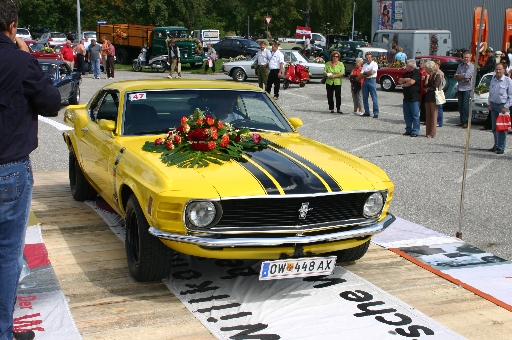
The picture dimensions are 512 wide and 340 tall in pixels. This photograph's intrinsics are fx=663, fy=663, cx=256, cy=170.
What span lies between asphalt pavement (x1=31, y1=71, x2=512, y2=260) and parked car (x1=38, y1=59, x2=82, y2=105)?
1.33m

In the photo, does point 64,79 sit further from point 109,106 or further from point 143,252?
point 143,252

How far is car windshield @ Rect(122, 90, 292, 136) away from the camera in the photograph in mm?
6012

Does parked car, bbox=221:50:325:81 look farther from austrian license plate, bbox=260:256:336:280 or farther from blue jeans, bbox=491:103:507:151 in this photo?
austrian license plate, bbox=260:256:336:280

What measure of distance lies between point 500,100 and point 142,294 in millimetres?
9475

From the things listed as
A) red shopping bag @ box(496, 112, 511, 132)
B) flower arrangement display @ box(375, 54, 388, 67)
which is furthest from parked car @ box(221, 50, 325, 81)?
red shopping bag @ box(496, 112, 511, 132)

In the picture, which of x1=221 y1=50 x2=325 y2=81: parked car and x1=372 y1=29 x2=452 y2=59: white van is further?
x1=372 y1=29 x2=452 y2=59: white van

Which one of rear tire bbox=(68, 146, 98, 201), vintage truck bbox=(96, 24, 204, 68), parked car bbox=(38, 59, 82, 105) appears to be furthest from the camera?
vintage truck bbox=(96, 24, 204, 68)

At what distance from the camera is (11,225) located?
361cm

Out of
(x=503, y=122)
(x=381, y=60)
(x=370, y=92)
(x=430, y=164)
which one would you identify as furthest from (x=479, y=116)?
(x=381, y=60)

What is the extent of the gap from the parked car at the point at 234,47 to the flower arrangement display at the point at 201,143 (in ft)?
97.0

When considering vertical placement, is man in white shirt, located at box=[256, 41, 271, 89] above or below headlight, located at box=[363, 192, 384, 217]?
above

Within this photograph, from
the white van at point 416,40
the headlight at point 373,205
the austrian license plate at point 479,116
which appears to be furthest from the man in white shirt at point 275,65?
the headlight at point 373,205

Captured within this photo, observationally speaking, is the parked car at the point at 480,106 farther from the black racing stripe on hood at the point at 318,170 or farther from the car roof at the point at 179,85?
the black racing stripe on hood at the point at 318,170

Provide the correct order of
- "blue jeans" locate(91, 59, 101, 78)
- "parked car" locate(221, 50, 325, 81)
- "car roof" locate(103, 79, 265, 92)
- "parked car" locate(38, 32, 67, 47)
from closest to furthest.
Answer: "car roof" locate(103, 79, 265, 92) < "parked car" locate(221, 50, 325, 81) < "blue jeans" locate(91, 59, 101, 78) < "parked car" locate(38, 32, 67, 47)
